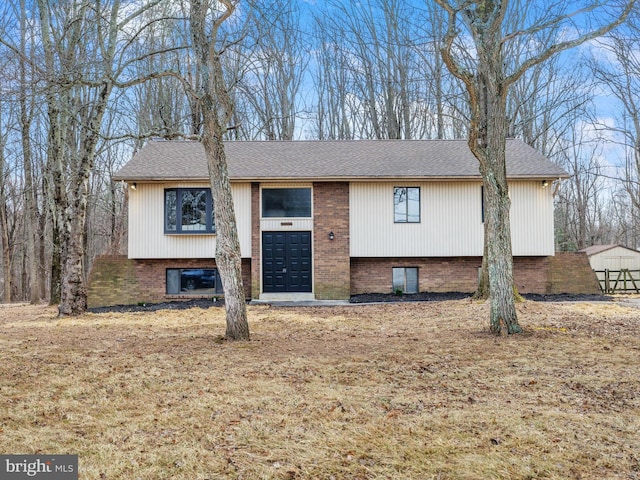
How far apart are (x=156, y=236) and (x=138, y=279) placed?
154cm

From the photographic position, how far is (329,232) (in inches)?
601

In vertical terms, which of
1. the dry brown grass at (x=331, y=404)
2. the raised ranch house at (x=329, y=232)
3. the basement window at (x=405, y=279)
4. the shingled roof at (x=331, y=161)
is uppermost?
the shingled roof at (x=331, y=161)

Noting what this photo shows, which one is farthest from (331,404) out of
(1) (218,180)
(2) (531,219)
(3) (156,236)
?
(2) (531,219)

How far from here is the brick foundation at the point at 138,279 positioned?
15320 millimetres

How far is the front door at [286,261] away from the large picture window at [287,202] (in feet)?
2.14

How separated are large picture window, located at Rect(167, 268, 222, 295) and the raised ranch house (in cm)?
3

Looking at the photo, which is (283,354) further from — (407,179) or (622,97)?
(622,97)

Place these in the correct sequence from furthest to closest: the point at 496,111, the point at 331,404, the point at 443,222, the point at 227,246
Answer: the point at 443,222, the point at 496,111, the point at 227,246, the point at 331,404

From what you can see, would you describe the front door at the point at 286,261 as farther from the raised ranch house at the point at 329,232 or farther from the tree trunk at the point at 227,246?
the tree trunk at the point at 227,246

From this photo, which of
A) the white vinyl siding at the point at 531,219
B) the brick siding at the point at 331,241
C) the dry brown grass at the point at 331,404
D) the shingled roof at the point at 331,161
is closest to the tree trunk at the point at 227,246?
the dry brown grass at the point at 331,404

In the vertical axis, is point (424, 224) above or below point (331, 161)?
below

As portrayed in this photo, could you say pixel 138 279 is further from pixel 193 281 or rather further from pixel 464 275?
pixel 464 275

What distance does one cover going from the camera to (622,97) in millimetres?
19000

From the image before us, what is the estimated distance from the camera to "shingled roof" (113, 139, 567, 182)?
1502cm
